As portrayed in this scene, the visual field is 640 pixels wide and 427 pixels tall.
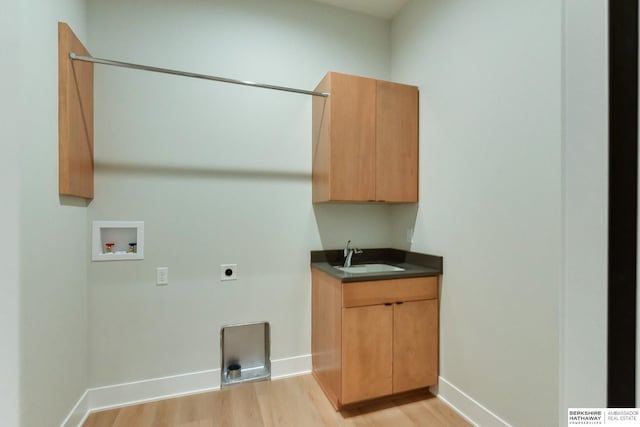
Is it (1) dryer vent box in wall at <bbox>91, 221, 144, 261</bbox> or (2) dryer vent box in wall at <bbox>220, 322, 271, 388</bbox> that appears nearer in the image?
(1) dryer vent box in wall at <bbox>91, 221, 144, 261</bbox>

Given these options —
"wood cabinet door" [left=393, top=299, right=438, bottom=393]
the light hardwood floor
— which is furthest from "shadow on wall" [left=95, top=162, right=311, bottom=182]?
the light hardwood floor

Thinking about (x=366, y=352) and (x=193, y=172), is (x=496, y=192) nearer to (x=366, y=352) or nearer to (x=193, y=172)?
(x=366, y=352)

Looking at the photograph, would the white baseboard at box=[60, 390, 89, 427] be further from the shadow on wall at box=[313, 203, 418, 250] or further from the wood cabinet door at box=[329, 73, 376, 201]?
the wood cabinet door at box=[329, 73, 376, 201]

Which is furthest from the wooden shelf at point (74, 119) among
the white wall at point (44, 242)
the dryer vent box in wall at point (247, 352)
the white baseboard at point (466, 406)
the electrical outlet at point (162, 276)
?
the white baseboard at point (466, 406)

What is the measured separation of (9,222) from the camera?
1149 mm

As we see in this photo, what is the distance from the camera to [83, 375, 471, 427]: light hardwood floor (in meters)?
1.74

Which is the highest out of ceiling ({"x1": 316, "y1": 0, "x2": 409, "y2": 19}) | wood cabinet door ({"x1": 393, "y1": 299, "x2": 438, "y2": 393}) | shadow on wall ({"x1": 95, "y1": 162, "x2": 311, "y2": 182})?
ceiling ({"x1": 316, "y1": 0, "x2": 409, "y2": 19})

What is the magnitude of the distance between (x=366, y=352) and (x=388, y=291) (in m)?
0.42

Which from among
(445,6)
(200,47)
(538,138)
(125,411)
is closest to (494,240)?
(538,138)

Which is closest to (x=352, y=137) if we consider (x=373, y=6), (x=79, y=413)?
(x=373, y=6)

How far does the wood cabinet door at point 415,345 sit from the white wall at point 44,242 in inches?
75.2

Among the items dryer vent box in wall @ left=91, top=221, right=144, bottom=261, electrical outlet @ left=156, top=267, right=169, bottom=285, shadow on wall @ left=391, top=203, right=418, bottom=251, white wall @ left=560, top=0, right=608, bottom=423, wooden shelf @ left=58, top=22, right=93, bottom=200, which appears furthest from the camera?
shadow on wall @ left=391, top=203, right=418, bottom=251

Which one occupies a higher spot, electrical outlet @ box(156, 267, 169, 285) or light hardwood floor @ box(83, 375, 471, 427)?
electrical outlet @ box(156, 267, 169, 285)

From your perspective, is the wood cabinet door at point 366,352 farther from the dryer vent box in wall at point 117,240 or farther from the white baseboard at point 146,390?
the dryer vent box in wall at point 117,240
